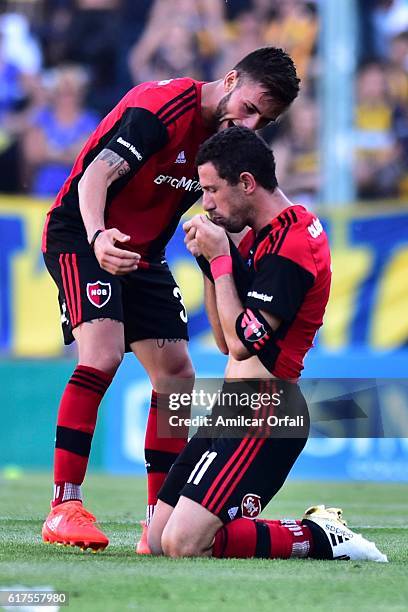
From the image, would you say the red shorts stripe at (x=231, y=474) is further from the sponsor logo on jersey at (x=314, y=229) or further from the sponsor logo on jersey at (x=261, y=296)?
the sponsor logo on jersey at (x=314, y=229)

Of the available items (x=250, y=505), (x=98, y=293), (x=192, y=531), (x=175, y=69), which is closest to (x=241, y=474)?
(x=250, y=505)

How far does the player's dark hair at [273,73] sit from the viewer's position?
201 inches

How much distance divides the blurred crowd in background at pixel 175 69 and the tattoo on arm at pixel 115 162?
263 inches

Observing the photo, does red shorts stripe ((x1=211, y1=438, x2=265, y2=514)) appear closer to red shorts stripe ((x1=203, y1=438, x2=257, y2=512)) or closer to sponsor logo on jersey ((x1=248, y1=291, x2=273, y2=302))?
red shorts stripe ((x1=203, y1=438, x2=257, y2=512))

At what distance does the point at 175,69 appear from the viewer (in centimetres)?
1203

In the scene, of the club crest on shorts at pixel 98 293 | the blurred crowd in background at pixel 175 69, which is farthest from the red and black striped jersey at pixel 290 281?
the blurred crowd in background at pixel 175 69

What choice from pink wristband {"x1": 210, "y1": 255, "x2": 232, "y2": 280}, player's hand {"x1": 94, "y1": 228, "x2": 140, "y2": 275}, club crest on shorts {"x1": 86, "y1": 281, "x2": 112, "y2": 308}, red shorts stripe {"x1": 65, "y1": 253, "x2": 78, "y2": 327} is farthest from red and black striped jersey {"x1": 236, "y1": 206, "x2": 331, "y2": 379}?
red shorts stripe {"x1": 65, "y1": 253, "x2": 78, "y2": 327}

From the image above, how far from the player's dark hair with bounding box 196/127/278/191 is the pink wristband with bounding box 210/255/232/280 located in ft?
0.94

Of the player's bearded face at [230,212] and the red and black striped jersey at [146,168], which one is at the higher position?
the red and black striped jersey at [146,168]

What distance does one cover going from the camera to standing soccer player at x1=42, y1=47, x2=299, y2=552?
5.11 meters

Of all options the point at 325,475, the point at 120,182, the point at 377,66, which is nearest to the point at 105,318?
the point at 120,182

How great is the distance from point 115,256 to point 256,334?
605 millimetres

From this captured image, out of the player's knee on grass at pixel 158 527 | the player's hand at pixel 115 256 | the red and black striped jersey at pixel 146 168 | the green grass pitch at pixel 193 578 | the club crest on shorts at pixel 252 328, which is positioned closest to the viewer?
the green grass pitch at pixel 193 578

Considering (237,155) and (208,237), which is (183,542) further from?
(237,155)
